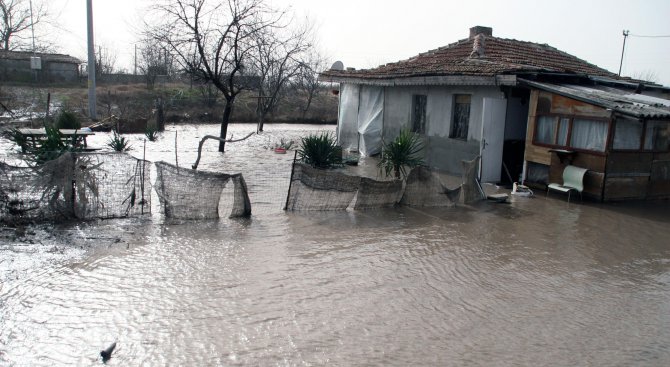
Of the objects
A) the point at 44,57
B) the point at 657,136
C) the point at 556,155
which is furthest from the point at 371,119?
the point at 44,57

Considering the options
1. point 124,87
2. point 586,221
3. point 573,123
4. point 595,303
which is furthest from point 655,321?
point 124,87

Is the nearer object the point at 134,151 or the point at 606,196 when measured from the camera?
the point at 606,196

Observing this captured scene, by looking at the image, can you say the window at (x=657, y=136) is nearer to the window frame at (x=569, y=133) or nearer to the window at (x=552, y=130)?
the window frame at (x=569, y=133)

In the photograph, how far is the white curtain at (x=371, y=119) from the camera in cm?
1916

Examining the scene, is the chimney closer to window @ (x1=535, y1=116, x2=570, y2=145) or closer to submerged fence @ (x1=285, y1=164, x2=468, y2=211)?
window @ (x1=535, y1=116, x2=570, y2=145)

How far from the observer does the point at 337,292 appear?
21.1 feet

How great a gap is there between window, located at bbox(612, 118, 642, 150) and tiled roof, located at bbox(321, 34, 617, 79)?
Answer: 234 centimetres

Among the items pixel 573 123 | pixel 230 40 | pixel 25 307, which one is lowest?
pixel 25 307

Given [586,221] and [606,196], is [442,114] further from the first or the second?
[586,221]

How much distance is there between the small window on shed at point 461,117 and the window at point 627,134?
4.14 meters

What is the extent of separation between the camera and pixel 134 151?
18.2 meters

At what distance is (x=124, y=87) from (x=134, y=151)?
22570mm

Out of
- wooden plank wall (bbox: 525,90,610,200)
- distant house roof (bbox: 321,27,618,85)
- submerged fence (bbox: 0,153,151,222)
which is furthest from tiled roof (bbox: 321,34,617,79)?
submerged fence (bbox: 0,153,151,222)

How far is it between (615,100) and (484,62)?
405 cm
